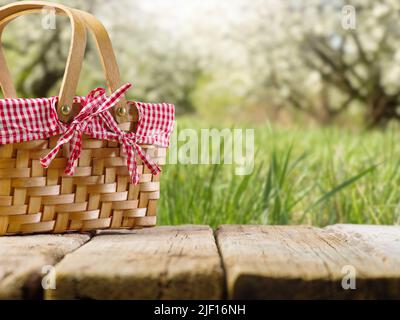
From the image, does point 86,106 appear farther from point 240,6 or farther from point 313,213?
point 240,6

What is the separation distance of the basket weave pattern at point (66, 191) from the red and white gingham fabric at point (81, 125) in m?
0.02

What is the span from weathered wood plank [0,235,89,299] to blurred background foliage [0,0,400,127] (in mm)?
5756

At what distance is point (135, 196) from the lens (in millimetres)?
1451

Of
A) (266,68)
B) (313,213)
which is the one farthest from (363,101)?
(313,213)

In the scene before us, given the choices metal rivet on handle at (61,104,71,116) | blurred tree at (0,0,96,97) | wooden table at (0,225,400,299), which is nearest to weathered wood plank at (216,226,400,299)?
wooden table at (0,225,400,299)

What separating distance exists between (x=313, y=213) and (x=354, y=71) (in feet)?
20.7

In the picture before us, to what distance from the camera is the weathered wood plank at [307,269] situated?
930 mm

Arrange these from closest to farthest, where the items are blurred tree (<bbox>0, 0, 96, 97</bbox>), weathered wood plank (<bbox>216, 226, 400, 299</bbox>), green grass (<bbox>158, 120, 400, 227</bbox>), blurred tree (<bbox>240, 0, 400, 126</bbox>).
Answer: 1. weathered wood plank (<bbox>216, 226, 400, 299</bbox>)
2. green grass (<bbox>158, 120, 400, 227</bbox>)
3. blurred tree (<bbox>240, 0, 400, 126</bbox>)
4. blurred tree (<bbox>0, 0, 96, 97</bbox>)

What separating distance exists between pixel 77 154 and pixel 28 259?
0.33 m

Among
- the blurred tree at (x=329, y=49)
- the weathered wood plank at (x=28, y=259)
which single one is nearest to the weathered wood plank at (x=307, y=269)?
the weathered wood plank at (x=28, y=259)

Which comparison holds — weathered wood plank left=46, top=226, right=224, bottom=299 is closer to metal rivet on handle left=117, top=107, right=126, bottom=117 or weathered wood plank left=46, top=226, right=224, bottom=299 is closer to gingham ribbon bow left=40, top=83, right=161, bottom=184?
gingham ribbon bow left=40, top=83, right=161, bottom=184

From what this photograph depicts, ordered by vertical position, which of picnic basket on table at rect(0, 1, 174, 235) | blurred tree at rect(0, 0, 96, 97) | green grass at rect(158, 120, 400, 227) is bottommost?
green grass at rect(158, 120, 400, 227)

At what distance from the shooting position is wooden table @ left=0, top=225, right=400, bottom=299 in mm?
934

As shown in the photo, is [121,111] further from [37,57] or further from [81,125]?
[37,57]
